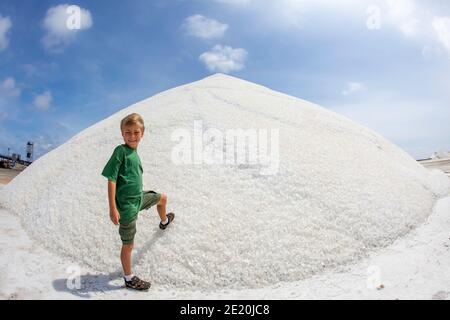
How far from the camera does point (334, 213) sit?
394 centimetres

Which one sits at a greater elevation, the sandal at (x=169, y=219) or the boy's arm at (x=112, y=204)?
the boy's arm at (x=112, y=204)

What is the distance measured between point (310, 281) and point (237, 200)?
1252 millimetres

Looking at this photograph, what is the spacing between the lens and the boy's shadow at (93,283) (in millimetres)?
3105

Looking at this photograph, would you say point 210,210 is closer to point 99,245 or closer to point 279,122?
point 99,245

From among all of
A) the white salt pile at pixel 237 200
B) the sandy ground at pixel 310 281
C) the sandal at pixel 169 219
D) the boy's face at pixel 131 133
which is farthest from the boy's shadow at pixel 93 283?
the boy's face at pixel 131 133

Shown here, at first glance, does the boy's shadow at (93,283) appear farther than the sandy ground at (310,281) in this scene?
Yes

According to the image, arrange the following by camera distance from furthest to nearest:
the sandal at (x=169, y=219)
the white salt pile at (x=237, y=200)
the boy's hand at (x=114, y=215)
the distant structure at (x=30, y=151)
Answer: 1. the distant structure at (x=30, y=151)
2. the sandal at (x=169, y=219)
3. the white salt pile at (x=237, y=200)
4. the boy's hand at (x=114, y=215)

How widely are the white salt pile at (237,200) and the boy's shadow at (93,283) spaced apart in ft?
0.35

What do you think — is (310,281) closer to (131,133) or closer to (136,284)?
(136,284)

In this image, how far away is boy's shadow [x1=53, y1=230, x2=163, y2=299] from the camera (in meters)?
3.11

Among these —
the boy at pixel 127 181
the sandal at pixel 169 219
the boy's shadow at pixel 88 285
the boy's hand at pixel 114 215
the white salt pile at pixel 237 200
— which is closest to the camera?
the boy's hand at pixel 114 215

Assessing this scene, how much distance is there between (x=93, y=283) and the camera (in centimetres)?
326

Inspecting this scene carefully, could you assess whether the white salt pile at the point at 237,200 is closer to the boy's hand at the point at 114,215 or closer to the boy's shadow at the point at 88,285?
the boy's shadow at the point at 88,285

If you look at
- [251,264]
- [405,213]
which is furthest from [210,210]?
[405,213]
